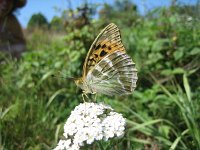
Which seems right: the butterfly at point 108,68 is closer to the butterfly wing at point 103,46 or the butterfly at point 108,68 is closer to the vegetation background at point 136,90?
the butterfly wing at point 103,46

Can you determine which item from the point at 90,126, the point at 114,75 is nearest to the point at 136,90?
the point at 114,75

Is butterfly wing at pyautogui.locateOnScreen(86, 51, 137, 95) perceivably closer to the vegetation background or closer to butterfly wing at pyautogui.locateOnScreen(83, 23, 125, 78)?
butterfly wing at pyautogui.locateOnScreen(83, 23, 125, 78)

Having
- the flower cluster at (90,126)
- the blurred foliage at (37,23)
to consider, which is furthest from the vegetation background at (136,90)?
the blurred foliage at (37,23)

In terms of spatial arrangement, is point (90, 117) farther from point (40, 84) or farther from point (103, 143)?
point (40, 84)

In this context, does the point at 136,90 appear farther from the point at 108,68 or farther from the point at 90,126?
the point at 90,126

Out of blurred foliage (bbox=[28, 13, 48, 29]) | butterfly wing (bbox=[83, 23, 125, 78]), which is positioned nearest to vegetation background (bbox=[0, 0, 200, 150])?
butterfly wing (bbox=[83, 23, 125, 78])
